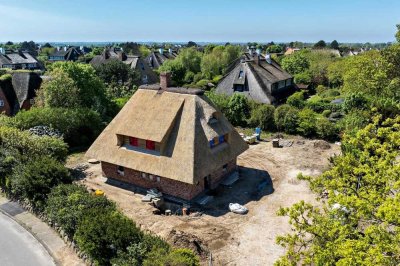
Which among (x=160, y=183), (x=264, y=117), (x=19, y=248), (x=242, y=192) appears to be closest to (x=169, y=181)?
(x=160, y=183)

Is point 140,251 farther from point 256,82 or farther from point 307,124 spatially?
point 256,82

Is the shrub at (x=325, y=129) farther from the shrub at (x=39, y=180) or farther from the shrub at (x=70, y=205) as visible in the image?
the shrub at (x=39, y=180)

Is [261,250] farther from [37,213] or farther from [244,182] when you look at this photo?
[37,213]

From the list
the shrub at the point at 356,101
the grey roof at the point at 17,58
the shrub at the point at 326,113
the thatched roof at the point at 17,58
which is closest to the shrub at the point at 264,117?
the shrub at the point at 326,113

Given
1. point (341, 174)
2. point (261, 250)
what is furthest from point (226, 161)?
point (341, 174)

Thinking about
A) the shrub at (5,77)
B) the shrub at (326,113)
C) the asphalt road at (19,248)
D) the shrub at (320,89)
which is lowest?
the asphalt road at (19,248)

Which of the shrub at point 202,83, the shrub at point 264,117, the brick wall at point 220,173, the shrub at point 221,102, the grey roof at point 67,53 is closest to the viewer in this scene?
the brick wall at point 220,173
